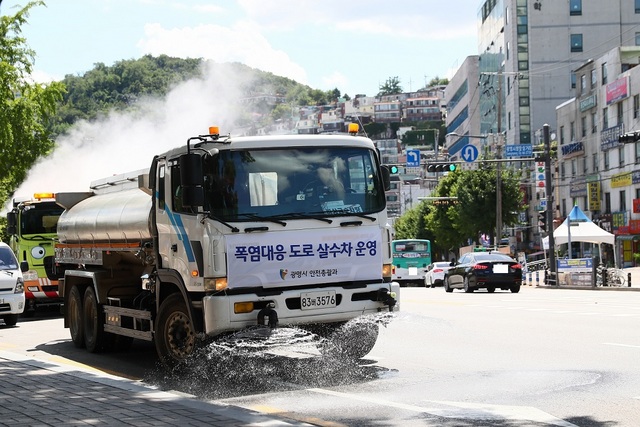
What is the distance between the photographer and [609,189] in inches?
2753

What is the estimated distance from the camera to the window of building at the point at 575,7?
94.7m

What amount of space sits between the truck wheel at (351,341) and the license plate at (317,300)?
508 mm

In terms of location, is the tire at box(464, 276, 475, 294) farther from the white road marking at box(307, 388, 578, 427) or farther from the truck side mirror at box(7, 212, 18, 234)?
the white road marking at box(307, 388, 578, 427)

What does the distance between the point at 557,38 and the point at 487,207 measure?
23.6m

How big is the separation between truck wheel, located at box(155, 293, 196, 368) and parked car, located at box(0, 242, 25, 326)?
34.3ft

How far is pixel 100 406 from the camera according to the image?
8.90m

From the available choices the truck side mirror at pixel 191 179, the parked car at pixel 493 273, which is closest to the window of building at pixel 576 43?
the parked car at pixel 493 273

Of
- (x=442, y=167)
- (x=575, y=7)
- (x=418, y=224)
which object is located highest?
(x=575, y=7)

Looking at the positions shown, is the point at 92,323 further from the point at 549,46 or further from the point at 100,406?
the point at 549,46

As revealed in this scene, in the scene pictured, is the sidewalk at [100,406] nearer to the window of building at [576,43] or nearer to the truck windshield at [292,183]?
the truck windshield at [292,183]

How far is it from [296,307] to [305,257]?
56 cm

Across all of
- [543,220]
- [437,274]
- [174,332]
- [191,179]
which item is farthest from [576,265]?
[191,179]

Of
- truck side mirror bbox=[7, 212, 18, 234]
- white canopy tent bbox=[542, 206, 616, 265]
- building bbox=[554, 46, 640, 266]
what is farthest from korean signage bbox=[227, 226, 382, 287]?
building bbox=[554, 46, 640, 266]

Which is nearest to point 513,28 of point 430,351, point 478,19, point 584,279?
point 478,19
